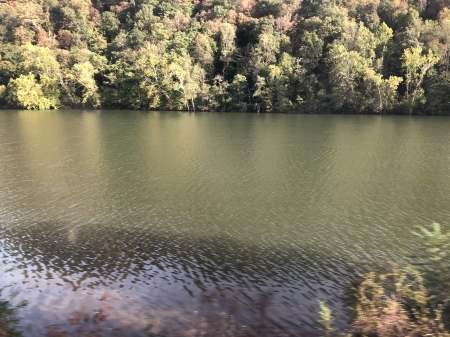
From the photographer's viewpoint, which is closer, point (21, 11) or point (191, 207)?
point (191, 207)

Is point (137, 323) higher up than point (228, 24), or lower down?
lower down

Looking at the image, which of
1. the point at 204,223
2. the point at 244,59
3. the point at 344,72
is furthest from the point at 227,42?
the point at 204,223

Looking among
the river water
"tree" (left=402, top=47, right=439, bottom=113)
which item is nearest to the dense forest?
"tree" (left=402, top=47, right=439, bottom=113)

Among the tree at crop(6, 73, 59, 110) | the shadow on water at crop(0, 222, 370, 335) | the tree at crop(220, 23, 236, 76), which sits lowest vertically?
the shadow on water at crop(0, 222, 370, 335)

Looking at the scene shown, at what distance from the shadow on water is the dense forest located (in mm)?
51610

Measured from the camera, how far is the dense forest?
5678 centimetres

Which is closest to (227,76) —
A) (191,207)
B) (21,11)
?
(21,11)

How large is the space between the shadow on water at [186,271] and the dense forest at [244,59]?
51.6 m

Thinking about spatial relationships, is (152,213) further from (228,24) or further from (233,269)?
(228,24)

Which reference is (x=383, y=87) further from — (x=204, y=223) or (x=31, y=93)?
(x=31, y=93)

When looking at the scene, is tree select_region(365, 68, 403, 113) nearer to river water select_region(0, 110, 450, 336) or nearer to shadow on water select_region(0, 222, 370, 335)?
river water select_region(0, 110, 450, 336)

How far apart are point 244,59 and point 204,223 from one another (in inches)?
2309

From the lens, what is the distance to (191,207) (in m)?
16.4

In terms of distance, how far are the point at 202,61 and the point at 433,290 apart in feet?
219
